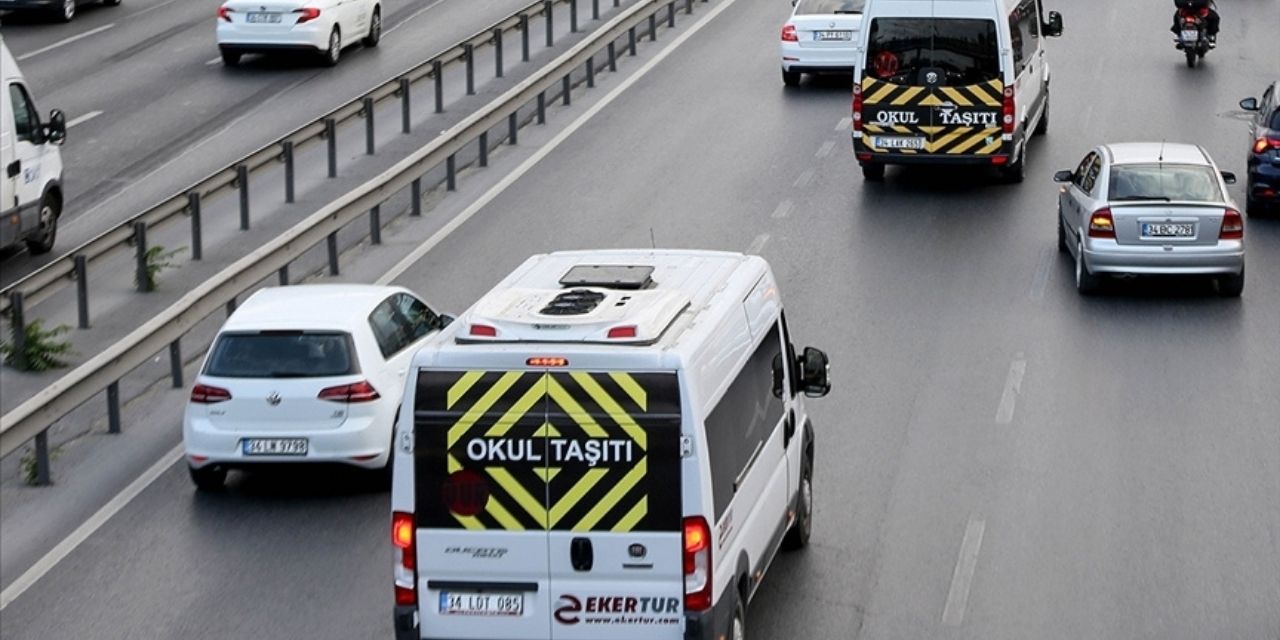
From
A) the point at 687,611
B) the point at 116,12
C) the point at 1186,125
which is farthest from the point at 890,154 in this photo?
the point at 116,12

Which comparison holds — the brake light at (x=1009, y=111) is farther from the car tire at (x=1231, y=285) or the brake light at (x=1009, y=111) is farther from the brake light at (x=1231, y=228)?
the brake light at (x=1231, y=228)

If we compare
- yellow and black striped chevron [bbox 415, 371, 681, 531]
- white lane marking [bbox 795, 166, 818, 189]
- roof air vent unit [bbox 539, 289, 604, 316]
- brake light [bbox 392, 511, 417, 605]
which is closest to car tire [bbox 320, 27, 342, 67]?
white lane marking [bbox 795, 166, 818, 189]

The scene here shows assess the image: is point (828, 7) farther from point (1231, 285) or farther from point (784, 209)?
point (1231, 285)

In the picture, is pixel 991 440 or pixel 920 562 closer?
pixel 920 562

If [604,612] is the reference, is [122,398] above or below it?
below

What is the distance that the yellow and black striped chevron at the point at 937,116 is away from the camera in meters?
25.8

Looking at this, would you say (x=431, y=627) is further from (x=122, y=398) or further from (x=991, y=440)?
(x=122, y=398)

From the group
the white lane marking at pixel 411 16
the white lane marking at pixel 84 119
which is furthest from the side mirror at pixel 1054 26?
the white lane marking at pixel 84 119

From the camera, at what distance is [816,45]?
31969mm

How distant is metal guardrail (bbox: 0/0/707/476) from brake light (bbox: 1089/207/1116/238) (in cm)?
724

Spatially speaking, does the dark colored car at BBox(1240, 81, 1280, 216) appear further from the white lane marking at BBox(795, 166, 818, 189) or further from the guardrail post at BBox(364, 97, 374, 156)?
the guardrail post at BBox(364, 97, 374, 156)

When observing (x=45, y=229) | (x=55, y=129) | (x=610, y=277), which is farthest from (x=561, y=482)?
(x=55, y=129)

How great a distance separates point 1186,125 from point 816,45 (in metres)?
5.52

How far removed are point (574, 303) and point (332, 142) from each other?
1439 centimetres
